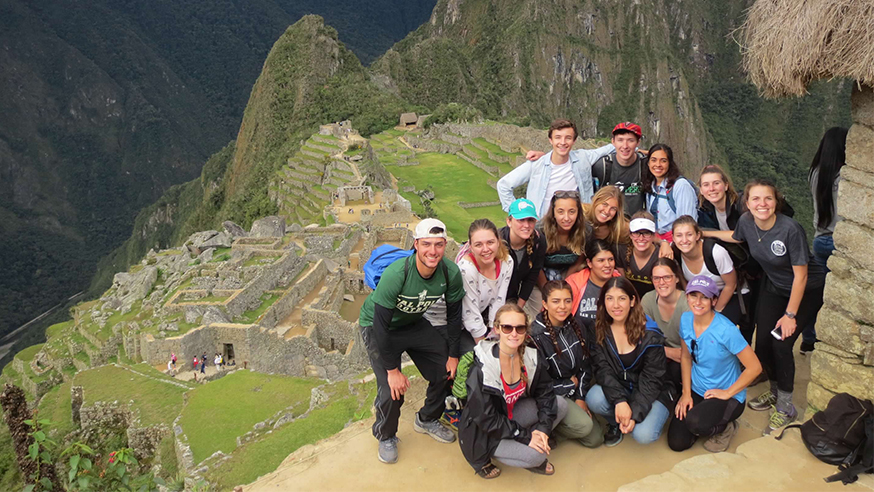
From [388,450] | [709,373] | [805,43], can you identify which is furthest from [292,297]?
[805,43]

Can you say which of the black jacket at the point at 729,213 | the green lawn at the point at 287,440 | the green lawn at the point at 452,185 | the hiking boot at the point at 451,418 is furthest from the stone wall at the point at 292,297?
the green lawn at the point at 452,185

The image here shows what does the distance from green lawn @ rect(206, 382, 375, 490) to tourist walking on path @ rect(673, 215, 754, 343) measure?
11.6 ft

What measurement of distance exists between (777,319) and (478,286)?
2.47 metres

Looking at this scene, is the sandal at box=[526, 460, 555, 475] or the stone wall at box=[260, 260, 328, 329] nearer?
the sandal at box=[526, 460, 555, 475]

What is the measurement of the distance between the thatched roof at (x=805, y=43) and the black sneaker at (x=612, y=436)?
2.76 m

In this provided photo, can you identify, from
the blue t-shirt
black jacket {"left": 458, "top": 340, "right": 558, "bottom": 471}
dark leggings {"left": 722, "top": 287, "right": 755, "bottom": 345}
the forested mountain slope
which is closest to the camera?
black jacket {"left": 458, "top": 340, "right": 558, "bottom": 471}

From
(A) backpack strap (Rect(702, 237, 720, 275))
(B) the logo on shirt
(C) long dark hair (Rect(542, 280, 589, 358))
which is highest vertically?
(B) the logo on shirt

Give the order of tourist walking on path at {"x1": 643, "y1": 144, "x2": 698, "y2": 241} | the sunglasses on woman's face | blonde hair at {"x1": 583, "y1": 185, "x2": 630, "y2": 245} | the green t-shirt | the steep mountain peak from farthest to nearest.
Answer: the steep mountain peak → tourist walking on path at {"x1": 643, "y1": 144, "x2": 698, "y2": 241} → blonde hair at {"x1": 583, "y1": 185, "x2": 630, "y2": 245} → the green t-shirt → the sunglasses on woman's face

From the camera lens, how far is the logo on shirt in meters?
4.66

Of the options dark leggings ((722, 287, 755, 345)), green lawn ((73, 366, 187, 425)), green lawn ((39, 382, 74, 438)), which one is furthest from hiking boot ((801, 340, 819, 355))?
green lawn ((39, 382, 74, 438))

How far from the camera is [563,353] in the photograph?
4.62 m

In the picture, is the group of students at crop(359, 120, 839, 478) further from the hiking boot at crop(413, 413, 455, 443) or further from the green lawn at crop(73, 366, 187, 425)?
the green lawn at crop(73, 366, 187, 425)

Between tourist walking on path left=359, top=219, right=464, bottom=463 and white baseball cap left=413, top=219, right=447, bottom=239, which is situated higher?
white baseball cap left=413, top=219, right=447, bottom=239

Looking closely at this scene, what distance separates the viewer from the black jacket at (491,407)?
4242 mm
